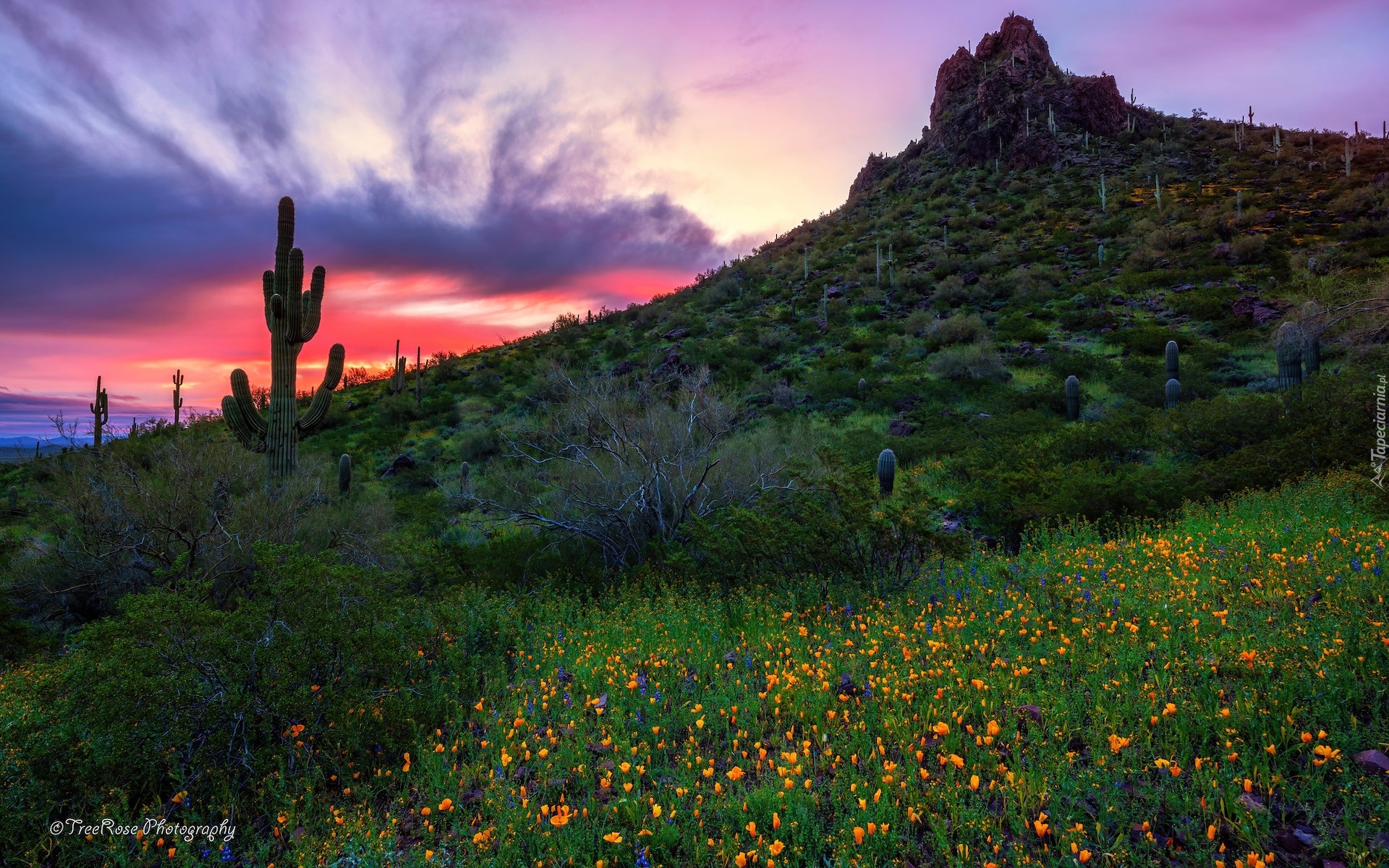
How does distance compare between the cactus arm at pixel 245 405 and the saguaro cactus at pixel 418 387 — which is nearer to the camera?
the cactus arm at pixel 245 405

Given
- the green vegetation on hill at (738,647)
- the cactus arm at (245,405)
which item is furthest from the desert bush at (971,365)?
the cactus arm at (245,405)

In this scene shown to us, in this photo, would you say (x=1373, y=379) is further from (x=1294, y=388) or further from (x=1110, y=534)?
(x=1110, y=534)

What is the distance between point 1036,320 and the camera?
93.6 ft

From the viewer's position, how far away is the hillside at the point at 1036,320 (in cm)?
1108

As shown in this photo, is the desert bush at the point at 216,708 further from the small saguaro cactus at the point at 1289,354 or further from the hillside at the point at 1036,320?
the small saguaro cactus at the point at 1289,354

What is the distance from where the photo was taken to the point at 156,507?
8.61 meters

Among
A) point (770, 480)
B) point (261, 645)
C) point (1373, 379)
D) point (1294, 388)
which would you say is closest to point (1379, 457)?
point (1373, 379)

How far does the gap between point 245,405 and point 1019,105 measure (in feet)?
213

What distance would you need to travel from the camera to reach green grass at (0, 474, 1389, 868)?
286 cm

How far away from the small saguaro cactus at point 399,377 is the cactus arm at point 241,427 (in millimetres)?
22716
